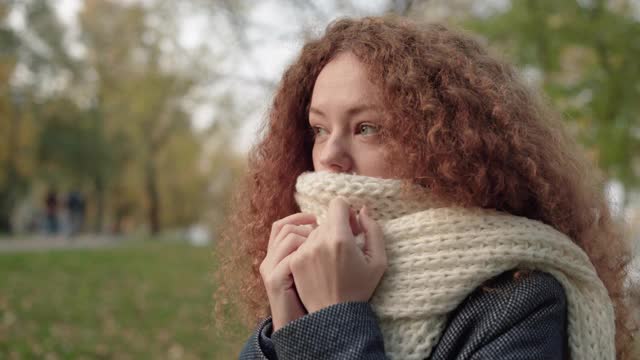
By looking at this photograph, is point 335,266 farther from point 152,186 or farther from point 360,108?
point 152,186

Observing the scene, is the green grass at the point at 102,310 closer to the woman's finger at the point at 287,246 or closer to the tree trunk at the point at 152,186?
the woman's finger at the point at 287,246

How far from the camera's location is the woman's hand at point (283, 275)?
150 cm

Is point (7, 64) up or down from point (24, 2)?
down

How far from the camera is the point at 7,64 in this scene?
19.3 metres

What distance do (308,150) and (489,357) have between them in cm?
86

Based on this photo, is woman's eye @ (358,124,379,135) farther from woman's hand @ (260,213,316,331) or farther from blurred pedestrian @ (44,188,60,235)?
blurred pedestrian @ (44,188,60,235)

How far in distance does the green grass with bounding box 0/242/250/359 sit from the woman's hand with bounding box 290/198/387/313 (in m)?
0.90

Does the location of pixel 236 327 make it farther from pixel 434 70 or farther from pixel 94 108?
pixel 94 108

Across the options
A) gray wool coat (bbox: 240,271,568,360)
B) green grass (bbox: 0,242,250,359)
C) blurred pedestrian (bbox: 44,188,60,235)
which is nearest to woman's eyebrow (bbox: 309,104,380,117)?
gray wool coat (bbox: 240,271,568,360)

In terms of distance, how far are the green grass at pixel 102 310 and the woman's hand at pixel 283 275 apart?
80cm

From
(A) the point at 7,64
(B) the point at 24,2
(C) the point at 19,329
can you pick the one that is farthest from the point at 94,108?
(C) the point at 19,329

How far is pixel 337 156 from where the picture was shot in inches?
65.0

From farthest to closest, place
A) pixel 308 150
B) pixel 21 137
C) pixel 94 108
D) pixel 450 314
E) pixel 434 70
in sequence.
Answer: pixel 94 108 → pixel 21 137 → pixel 308 150 → pixel 434 70 → pixel 450 314

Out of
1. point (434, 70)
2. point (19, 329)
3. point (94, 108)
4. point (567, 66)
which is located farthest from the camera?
point (94, 108)
